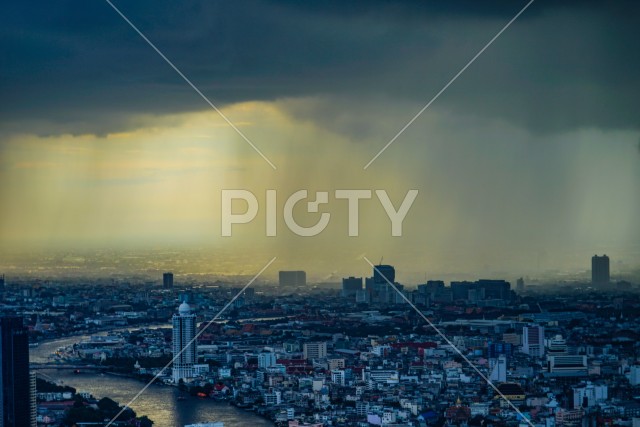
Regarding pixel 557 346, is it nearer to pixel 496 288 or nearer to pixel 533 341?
pixel 533 341

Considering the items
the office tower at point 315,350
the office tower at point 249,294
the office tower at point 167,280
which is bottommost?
the office tower at point 315,350

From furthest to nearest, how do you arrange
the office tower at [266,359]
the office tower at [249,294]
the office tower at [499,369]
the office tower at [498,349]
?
the office tower at [249,294]
the office tower at [266,359]
the office tower at [498,349]
the office tower at [499,369]

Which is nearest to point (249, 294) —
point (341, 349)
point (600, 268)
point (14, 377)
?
point (341, 349)

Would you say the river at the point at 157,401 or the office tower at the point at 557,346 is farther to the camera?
the office tower at the point at 557,346

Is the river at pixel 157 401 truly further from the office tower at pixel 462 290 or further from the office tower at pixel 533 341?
the office tower at pixel 462 290

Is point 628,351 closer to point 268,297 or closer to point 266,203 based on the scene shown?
point 266,203

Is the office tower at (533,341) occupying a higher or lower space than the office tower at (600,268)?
lower

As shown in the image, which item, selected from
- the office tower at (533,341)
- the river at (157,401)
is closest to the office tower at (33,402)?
the river at (157,401)
